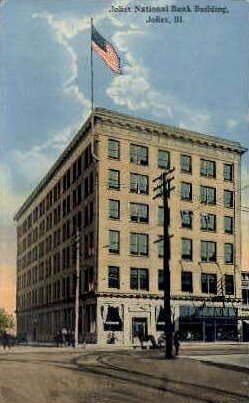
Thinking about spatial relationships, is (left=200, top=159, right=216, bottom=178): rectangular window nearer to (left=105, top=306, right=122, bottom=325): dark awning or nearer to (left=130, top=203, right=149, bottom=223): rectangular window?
(left=130, top=203, right=149, bottom=223): rectangular window

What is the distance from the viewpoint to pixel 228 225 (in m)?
23.1

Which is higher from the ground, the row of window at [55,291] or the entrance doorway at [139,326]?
the row of window at [55,291]

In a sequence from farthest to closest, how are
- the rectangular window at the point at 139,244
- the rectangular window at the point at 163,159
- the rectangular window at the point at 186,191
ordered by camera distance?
the rectangular window at the point at 139,244 < the rectangular window at the point at 163,159 < the rectangular window at the point at 186,191

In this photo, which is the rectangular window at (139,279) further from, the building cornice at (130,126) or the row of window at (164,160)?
the building cornice at (130,126)

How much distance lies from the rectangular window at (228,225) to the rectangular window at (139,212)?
2842mm

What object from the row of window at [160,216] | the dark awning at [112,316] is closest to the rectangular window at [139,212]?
the row of window at [160,216]

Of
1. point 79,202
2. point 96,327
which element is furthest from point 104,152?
point 96,327

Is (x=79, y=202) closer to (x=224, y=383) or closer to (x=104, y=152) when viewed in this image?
(x=104, y=152)

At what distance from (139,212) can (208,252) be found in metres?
4.09

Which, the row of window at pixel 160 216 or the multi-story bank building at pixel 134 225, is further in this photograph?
the row of window at pixel 160 216

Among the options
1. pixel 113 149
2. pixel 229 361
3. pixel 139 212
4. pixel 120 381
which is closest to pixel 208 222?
pixel 139 212

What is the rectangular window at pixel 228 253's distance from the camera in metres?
24.3

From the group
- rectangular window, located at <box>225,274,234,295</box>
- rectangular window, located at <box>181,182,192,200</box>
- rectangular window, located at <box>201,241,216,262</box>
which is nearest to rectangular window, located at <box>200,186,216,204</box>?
rectangular window, located at <box>181,182,192,200</box>

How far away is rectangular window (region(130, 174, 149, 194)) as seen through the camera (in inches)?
827
